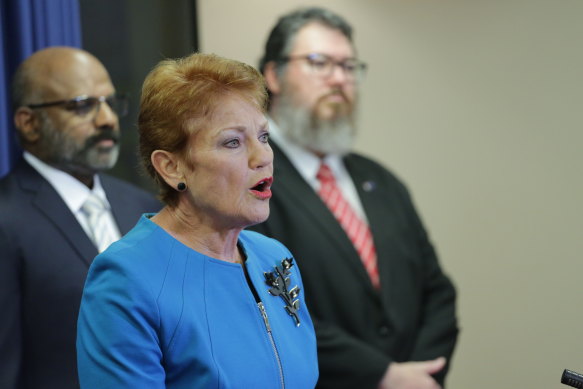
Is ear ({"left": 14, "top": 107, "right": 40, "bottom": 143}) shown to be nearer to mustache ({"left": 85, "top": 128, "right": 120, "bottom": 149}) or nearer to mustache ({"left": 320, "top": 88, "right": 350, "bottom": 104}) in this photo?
mustache ({"left": 85, "top": 128, "right": 120, "bottom": 149})

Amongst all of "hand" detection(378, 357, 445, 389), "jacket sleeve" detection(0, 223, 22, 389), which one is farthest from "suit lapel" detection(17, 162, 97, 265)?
"hand" detection(378, 357, 445, 389)

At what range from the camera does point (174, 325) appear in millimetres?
1218

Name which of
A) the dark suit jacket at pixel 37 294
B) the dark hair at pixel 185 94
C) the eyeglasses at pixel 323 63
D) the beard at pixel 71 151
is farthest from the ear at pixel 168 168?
the eyeglasses at pixel 323 63

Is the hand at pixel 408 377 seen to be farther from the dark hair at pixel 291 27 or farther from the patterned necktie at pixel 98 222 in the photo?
the dark hair at pixel 291 27

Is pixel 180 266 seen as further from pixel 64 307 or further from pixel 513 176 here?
pixel 513 176

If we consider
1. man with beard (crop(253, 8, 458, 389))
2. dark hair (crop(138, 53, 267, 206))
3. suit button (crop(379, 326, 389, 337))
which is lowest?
suit button (crop(379, 326, 389, 337))

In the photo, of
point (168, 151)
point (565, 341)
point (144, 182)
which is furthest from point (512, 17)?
point (168, 151)

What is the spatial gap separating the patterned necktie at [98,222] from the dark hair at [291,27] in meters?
0.77

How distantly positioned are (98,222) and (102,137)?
23 centimetres

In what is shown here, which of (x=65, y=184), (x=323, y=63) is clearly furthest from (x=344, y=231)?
(x=65, y=184)

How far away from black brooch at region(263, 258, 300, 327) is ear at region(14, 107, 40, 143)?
94cm

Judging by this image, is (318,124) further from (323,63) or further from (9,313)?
(9,313)

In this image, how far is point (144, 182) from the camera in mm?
3102

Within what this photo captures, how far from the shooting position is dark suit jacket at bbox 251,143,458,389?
7.02ft
